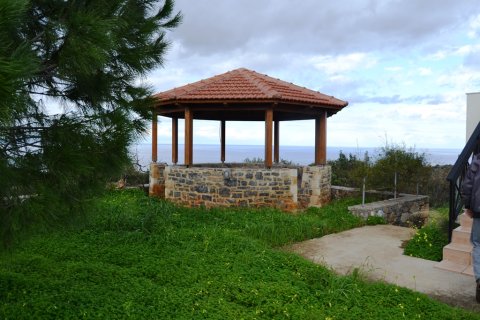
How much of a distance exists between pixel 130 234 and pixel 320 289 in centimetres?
360

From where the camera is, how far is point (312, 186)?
1084 centimetres

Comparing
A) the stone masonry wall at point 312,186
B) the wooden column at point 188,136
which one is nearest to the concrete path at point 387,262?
the stone masonry wall at point 312,186

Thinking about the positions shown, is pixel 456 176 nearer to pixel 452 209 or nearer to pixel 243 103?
pixel 452 209

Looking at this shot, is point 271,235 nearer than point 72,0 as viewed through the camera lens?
No

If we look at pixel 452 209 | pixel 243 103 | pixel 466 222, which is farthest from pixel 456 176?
pixel 243 103

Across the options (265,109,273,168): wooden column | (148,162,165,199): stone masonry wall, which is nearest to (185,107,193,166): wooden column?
(148,162,165,199): stone masonry wall

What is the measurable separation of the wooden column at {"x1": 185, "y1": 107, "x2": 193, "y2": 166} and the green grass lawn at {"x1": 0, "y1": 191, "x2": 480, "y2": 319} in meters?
3.31

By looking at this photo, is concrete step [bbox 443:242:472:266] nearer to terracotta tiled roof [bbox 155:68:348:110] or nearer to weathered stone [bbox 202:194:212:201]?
terracotta tiled roof [bbox 155:68:348:110]

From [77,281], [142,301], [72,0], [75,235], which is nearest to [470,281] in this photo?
[142,301]

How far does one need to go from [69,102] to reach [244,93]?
20.6 ft

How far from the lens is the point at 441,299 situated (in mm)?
4648

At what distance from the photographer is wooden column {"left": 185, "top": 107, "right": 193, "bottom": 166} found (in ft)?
34.4

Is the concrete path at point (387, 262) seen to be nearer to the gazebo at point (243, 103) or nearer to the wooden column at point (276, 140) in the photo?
the gazebo at point (243, 103)

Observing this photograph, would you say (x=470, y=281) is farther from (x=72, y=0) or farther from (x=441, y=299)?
(x=72, y=0)
